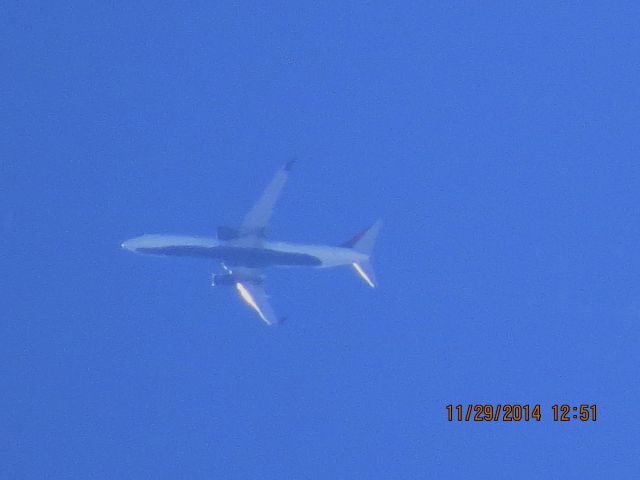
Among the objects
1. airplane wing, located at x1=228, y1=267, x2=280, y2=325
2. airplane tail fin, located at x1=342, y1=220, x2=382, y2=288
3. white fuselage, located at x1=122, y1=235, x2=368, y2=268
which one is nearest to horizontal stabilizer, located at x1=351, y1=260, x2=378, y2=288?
airplane tail fin, located at x1=342, y1=220, x2=382, y2=288

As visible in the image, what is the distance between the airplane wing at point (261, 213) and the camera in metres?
38.7

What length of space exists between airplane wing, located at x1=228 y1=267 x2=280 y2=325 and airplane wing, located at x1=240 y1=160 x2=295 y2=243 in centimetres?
250

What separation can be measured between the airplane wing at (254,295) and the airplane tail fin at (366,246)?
426 centimetres

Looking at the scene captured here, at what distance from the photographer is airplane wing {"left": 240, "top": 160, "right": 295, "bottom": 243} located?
38719 mm

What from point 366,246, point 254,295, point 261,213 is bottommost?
point 254,295

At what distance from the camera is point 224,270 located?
1645 inches

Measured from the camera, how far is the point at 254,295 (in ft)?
134

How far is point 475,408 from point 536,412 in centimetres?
329

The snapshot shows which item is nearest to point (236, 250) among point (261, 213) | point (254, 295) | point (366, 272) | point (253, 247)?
point (253, 247)

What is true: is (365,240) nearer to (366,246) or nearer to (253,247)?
(366,246)

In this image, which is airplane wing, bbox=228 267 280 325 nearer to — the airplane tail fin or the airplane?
the airplane

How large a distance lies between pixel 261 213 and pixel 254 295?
4.10 m

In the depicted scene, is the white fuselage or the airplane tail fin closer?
the white fuselage

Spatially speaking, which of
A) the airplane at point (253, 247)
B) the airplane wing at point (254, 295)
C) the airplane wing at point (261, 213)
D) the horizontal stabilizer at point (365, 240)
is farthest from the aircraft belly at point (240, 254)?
the horizontal stabilizer at point (365, 240)
